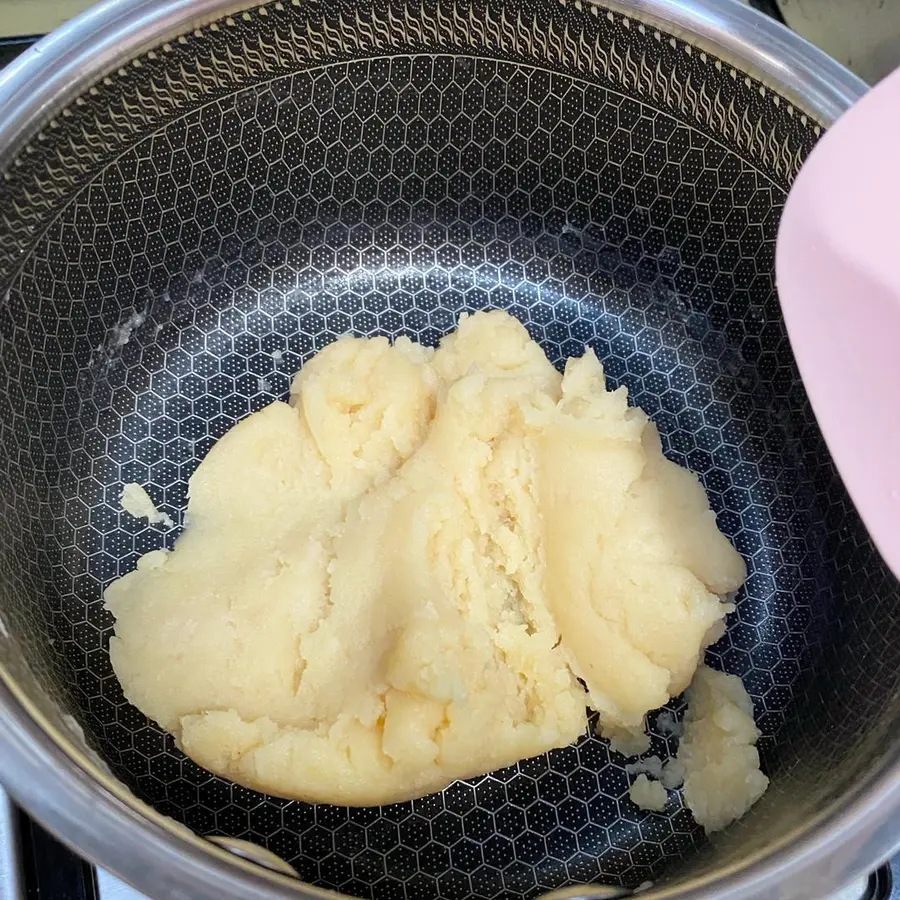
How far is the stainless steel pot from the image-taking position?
0.80m

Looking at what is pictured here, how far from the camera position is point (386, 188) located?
106cm

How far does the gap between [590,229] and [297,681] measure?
2.20ft

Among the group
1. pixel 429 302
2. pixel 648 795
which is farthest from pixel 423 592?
pixel 429 302

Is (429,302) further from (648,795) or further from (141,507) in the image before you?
Answer: (648,795)

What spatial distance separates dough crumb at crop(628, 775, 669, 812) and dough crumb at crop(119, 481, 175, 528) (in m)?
0.60

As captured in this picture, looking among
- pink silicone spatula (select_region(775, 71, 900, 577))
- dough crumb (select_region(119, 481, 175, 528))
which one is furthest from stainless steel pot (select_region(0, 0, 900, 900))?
pink silicone spatula (select_region(775, 71, 900, 577))

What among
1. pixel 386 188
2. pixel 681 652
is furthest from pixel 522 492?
pixel 386 188

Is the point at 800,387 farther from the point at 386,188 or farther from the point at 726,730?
the point at 386,188

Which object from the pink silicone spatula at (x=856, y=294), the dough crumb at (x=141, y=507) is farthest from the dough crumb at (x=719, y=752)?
the dough crumb at (x=141, y=507)

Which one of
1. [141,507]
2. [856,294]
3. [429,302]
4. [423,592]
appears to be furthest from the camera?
[429,302]

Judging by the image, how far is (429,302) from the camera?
1.10 metres

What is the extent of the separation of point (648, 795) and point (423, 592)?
322mm

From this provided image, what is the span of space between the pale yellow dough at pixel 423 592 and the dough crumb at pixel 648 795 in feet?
0.20

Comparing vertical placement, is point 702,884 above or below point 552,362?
below
